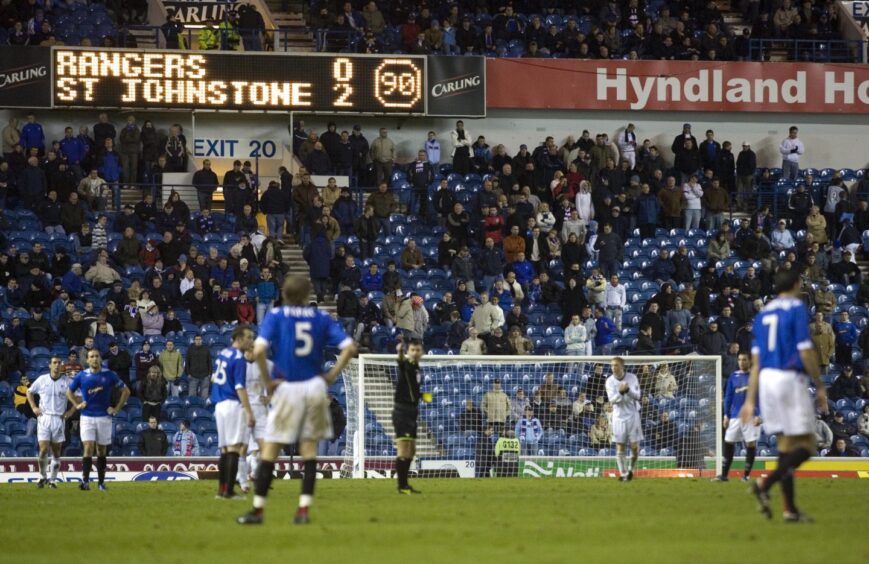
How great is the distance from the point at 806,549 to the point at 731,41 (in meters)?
29.1

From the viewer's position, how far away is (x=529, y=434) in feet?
81.4

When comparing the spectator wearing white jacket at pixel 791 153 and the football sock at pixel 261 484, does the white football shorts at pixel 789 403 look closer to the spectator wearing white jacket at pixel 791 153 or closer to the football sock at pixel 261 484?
the football sock at pixel 261 484

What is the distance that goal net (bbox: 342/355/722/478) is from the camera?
951 inches

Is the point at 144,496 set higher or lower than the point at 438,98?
lower

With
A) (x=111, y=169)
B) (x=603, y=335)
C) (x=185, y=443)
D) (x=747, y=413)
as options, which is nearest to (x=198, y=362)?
(x=185, y=443)

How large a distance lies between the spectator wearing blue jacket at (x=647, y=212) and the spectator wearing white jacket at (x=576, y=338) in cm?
542

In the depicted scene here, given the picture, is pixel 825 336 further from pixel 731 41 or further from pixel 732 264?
pixel 731 41

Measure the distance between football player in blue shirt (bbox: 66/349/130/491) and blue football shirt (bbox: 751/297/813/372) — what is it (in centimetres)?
1109

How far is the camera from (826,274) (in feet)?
107

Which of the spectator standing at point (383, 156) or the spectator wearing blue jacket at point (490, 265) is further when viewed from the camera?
the spectator standing at point (383, 156)

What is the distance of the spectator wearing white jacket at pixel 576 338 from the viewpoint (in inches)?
1106

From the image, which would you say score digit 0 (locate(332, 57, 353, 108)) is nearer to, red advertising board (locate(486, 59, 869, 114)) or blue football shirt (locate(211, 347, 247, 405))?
red advertising board (locate(486, 59, 869, 114))

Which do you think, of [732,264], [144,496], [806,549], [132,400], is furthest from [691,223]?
[806,549]

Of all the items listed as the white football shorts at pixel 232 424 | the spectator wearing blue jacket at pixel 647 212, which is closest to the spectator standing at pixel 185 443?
the white football shorts at pixel 232 424
